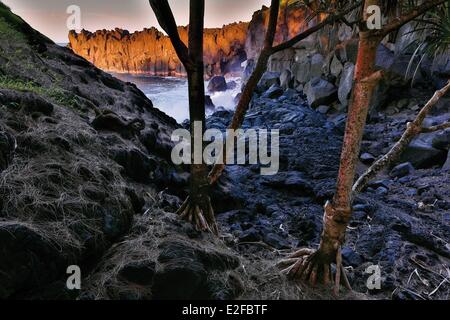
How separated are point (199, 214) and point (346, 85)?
12.2 m

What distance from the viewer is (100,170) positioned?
304cm

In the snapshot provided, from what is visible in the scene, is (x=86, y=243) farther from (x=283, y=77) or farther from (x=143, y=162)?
(x=283, y=77)

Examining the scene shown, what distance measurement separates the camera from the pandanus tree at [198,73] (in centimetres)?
293

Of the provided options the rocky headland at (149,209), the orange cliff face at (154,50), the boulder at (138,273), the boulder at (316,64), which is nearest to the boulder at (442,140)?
the rocky headland at (149,209)

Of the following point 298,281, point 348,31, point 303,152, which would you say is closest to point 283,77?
point 348,31

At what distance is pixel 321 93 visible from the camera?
14938 millimetres

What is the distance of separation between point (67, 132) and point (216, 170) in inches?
63.1

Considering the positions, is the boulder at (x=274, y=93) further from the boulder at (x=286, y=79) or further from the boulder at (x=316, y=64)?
the boulder at (x=316, y=64)

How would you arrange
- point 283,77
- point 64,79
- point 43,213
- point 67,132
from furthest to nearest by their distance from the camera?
1. point 283,77
2. point 64,79
3. point 67,132
4. point 43,213

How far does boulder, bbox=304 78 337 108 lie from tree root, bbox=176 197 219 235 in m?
12.7

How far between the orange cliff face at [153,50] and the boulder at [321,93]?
1533 inches

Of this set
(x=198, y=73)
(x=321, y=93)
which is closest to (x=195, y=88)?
(x=198, y=73)

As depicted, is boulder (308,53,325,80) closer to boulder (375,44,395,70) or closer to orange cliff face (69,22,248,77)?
boulder (375,44,395,70)

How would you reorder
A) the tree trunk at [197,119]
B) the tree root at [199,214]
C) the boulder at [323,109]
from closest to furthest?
the tree trunk at [197,119], the tree root at [199,214], the boulder at [323,109]
